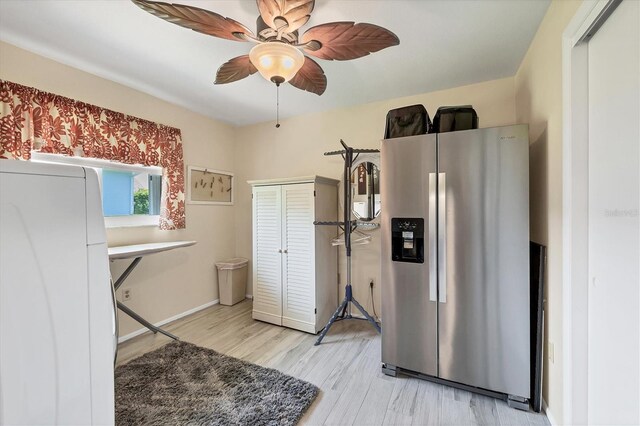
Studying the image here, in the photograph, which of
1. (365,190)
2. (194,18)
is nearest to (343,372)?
(365,190)

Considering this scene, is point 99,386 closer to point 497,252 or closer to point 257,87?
point 497,252

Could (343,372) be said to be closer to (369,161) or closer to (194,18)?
(369,161)

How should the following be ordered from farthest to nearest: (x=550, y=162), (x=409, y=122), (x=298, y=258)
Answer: (x=298, y=258), (x=409, y=122), (x=550, y=162)

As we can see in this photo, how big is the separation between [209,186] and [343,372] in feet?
8.80

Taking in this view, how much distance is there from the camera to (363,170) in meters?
3.04

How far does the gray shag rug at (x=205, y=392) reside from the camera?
1.66 meters

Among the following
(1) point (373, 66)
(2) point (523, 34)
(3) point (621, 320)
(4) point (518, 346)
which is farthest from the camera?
(1) point (373, 66)

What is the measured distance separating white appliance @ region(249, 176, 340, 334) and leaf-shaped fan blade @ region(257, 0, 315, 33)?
1.54 meters

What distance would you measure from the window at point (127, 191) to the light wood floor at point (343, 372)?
3.90 ft

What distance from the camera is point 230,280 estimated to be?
11.6 feet

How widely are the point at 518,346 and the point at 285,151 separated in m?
3.03

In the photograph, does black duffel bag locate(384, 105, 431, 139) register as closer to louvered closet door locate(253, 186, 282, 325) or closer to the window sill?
louvered closet door locate(253, 186, 282, 325)

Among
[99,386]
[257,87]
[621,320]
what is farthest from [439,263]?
[257,87]

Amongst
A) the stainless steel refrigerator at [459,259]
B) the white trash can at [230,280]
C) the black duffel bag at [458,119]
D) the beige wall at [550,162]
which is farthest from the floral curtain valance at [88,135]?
the beige wall at [550,162]
